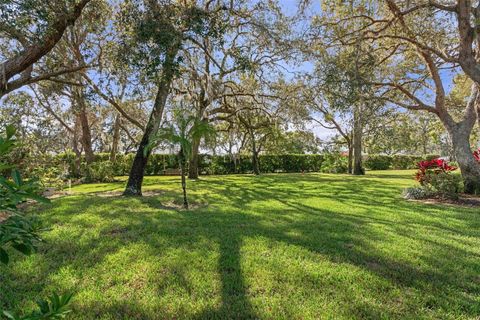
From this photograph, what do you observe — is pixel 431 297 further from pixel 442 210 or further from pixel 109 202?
pixel 109 202

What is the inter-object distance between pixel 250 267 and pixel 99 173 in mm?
13246

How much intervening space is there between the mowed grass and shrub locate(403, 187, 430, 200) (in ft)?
9.01

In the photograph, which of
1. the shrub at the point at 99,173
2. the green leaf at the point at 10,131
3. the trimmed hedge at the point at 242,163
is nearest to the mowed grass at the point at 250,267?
the green leaf at the point at 10,131

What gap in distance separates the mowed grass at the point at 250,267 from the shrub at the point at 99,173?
911 centimetres

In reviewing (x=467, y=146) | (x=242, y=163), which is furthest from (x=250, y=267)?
(x=242, y=163)

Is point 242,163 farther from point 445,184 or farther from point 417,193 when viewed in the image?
point 445,184

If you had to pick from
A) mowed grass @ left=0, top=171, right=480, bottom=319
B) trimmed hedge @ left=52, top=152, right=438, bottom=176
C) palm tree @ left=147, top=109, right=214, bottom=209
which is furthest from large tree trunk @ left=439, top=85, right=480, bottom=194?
trimmed hedge @ left=52, top=152, right=438, bottom=176

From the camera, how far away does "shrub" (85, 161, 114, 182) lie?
14.5 m

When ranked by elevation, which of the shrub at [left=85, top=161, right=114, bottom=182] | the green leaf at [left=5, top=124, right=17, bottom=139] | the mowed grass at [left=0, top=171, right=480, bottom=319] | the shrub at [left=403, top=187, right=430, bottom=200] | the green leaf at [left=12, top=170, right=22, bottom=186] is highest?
the green leaf at [left=5, top=124, right=17, bottom=139]

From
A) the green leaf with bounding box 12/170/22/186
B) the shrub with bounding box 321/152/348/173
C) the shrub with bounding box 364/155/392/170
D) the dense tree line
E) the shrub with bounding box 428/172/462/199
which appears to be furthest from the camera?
the shrub with bounding box 364/155/392/170

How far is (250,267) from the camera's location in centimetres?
336

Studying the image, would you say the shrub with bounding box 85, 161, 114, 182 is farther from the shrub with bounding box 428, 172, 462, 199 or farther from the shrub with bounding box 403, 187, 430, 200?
the shrub with bounding box 428, 172, 462, 199

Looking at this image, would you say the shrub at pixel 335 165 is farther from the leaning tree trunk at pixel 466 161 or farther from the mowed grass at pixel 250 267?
the mowed grass at pixel 250 267

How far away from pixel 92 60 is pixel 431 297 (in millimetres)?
10724
